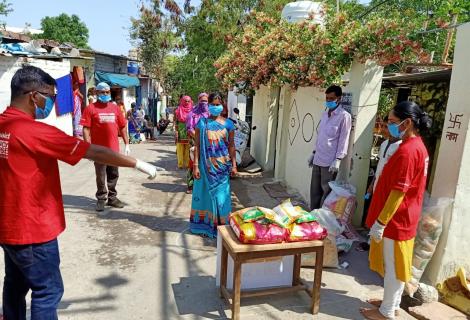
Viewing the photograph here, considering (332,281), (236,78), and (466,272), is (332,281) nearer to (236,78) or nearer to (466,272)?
(466,272)

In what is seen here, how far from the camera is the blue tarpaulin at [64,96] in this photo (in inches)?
468

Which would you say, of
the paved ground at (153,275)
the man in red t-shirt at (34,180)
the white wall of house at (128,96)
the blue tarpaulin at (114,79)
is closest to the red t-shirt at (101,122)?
the paved ground at (153,275)

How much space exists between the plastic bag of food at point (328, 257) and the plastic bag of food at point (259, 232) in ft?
4.24

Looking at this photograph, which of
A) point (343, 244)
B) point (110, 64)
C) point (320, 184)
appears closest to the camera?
point (343, 244)

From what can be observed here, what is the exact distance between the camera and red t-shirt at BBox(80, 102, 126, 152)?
554 cm

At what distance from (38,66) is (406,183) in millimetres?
11912

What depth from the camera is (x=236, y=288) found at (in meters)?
3.01

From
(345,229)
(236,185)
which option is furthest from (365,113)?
A: (236,185)

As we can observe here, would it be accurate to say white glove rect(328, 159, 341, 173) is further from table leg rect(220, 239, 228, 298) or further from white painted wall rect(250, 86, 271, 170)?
white painted wall rect(250, 86, 271, 170)

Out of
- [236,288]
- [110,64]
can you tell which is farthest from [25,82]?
[110,64]

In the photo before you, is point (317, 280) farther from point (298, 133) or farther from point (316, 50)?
point (298, 133)

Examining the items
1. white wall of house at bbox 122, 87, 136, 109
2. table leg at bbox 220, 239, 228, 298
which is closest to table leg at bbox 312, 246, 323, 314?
table leg at bbox 220, 239, 228, 298

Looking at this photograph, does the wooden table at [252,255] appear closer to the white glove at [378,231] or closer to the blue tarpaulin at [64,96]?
the white glove at [378,231]

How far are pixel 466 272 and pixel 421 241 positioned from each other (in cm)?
59
